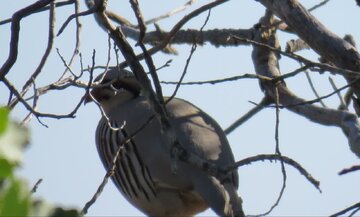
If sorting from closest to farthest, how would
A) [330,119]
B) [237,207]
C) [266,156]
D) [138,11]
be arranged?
[266,156] → [138,11] → [330,119] → [237,207]

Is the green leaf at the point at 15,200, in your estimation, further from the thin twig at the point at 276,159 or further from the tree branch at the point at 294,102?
the tree branch at the point at 294,102

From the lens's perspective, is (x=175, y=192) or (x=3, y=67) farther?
(x=175, y=192)

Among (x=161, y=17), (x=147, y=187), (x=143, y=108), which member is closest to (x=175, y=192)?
(x=147, y=187)

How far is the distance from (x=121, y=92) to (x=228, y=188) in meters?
2.07

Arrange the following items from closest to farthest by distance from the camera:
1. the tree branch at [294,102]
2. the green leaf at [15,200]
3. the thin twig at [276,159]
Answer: the green leaf at [15,200], the thin twig at [276,159], the tree branch at [294,102]

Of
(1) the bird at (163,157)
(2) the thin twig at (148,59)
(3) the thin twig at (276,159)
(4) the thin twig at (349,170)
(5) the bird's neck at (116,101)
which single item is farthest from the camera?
(5) the bird's neck at (116,101)

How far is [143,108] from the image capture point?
5.58 meters

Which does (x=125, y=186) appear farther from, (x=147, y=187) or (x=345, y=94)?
(x=345, y=94)

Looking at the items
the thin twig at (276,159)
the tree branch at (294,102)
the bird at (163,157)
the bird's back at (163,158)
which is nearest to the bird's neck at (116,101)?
the bird at (163,157)

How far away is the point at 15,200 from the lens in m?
0.55

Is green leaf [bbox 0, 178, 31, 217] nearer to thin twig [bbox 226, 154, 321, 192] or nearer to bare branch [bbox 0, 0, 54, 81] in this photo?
thin twig [bbox 226, 154, 321, 192]

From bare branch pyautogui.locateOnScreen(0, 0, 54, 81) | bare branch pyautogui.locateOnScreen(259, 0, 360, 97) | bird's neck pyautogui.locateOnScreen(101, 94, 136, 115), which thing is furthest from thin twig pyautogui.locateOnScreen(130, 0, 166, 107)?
bird's neck pyautogui.locateOnScreen(101, 94, 136, 115)

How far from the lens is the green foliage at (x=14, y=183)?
550mm

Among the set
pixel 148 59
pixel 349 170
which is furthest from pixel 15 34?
pixel 349 170
